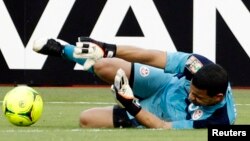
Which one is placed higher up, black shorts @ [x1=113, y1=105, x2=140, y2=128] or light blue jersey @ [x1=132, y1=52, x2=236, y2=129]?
light blue jersey @ [x1=132, y1=52, x2=236, y2=129]

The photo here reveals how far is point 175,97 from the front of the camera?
34.3 feet

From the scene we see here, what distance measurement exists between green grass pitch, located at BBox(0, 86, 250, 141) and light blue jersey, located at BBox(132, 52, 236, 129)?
18cm

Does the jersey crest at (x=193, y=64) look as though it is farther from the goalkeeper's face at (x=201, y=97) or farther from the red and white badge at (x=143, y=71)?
the red and white badge at (x=143, y=71)

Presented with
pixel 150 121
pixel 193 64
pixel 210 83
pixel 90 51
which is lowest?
pixel 150 121

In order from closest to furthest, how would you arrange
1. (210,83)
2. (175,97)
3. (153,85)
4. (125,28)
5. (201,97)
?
(210,83) < (201,97) < (175,97) < (153,85) < (125,28)

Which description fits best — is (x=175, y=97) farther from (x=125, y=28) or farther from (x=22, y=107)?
(x=125, y=28)

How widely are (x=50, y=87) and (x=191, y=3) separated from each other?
113 inches

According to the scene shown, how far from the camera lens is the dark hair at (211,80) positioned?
31.8 feet

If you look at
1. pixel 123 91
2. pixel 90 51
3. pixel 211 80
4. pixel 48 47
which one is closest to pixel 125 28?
pixel 48 47

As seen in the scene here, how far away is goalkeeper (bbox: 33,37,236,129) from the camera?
32.3 ft

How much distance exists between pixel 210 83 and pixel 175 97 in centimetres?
84

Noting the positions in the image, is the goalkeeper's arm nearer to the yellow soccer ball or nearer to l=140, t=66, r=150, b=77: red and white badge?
l=140, t=66, r=150, b=77: red and white badge

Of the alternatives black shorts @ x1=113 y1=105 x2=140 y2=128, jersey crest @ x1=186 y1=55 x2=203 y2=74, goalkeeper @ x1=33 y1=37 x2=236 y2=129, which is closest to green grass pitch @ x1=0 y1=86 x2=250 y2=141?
goalkeeper @ x1=33 y1=37 x2=236 y2=129

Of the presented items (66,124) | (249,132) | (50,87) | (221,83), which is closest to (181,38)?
(50,87)
